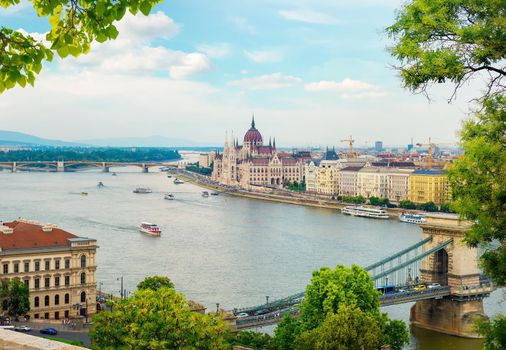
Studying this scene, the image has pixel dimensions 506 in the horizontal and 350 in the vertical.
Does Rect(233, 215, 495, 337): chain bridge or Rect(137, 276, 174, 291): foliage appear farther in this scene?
Rect(233, 215, 495, 337): chain bridge

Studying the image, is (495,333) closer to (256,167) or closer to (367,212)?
(367,212)

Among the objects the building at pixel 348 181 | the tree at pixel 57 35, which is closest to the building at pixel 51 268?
the tree at pixel 57 35

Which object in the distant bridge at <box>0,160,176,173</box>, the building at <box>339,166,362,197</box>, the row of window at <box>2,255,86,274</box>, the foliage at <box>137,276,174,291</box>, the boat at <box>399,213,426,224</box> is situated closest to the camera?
the foliage at <box>137,276,174,291</box>

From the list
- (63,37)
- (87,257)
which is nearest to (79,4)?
(63,37)

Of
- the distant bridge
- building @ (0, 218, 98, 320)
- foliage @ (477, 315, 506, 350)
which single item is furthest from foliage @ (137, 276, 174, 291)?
the distant bridge

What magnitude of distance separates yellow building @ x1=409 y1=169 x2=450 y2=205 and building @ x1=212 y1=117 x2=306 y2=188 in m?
26.8

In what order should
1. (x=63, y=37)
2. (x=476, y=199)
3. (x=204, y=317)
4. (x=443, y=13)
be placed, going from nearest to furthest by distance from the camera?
(x=63, y=37) < (x=443, y=13) < (x=476, y=199) < (x=204, y=317)

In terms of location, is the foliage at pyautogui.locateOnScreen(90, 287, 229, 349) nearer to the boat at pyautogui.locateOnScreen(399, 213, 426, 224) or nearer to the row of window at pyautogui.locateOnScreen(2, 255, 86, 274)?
the row of window at pyautogui.locateOnScreen(2, 255, 86, 274)

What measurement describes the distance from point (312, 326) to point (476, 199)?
937 cm

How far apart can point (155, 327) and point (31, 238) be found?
858 centimetres

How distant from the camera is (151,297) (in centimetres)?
1191

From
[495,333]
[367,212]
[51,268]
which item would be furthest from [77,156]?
[495,333]

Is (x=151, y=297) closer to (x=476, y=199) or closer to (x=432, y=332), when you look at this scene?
(x=476, y=199)

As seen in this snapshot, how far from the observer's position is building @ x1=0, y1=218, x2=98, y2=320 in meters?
18.2
